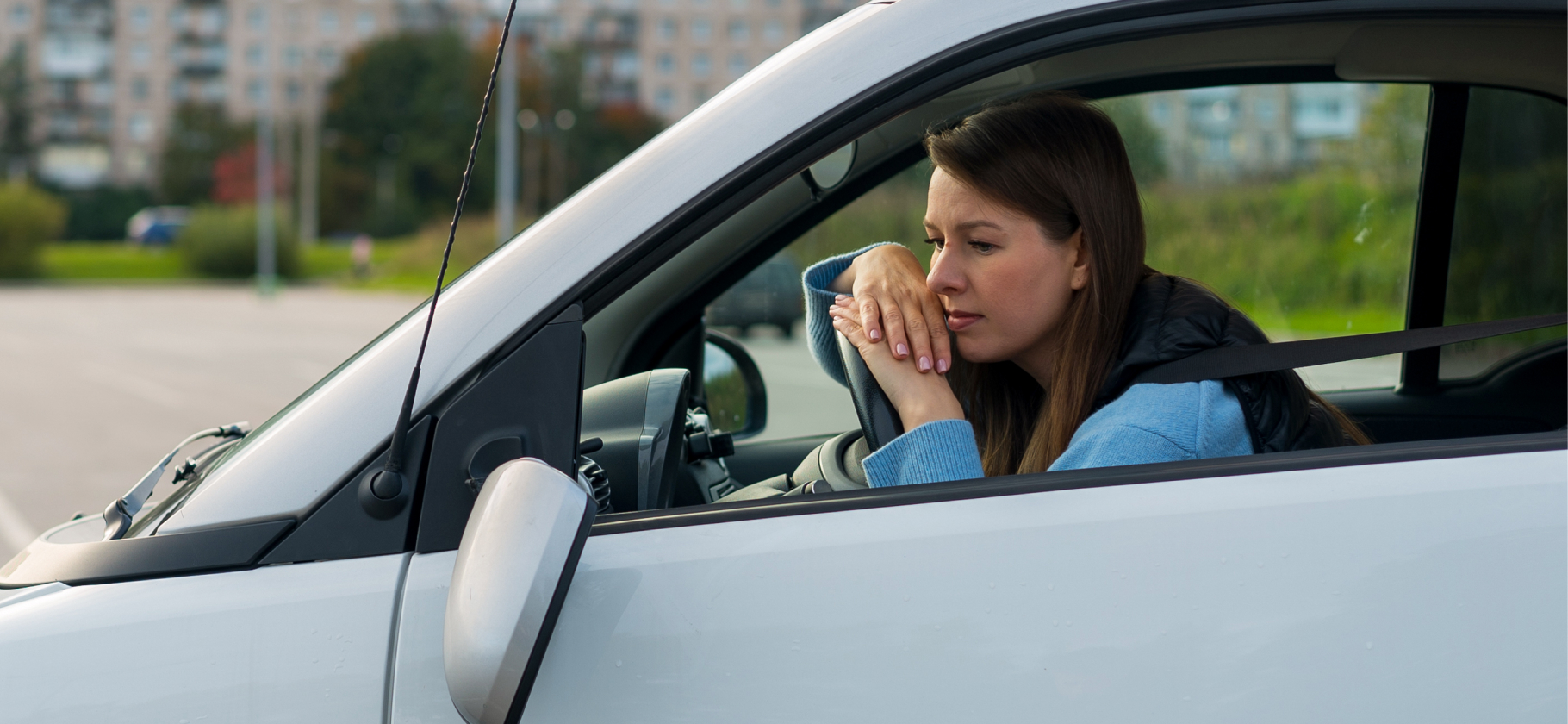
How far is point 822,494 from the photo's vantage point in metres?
1.20

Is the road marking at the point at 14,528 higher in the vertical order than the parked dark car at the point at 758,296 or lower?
lower

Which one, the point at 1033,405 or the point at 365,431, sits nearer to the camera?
the point at 365,431

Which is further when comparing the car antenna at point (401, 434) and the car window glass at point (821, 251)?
the car window glass at point (821, 251)

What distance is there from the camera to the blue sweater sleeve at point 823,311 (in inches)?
68.2

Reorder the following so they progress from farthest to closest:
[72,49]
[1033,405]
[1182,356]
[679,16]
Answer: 1. [72,49]
2. [679,16]
3. [1033,405]
4. [1182,356]

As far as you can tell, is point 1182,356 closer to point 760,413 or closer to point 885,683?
point 885,683

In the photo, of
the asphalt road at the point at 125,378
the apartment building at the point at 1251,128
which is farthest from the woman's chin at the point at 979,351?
the asphalt road at the point at 125,378

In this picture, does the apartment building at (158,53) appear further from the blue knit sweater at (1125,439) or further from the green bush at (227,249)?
the blue knit sweater at (1125,439)

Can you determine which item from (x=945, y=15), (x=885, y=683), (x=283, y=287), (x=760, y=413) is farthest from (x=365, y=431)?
(x=283, y=287)

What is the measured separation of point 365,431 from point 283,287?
3982 cm

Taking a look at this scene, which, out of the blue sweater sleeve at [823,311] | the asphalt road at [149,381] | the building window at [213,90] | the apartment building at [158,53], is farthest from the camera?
the building window at [213,90]

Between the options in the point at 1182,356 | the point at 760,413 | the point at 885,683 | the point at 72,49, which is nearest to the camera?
the point at 885,683

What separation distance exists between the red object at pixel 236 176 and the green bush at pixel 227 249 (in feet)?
77.4

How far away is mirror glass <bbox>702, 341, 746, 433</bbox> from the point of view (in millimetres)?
2441
